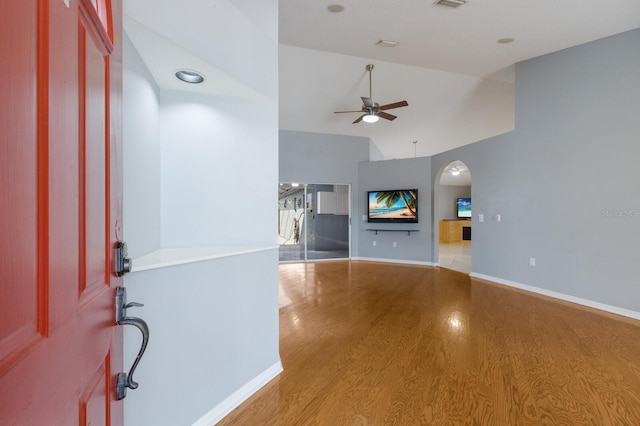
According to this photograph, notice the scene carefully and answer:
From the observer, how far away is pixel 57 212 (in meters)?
0.59

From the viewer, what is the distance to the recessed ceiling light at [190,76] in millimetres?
1989

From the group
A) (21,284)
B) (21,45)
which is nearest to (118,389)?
(21,284)

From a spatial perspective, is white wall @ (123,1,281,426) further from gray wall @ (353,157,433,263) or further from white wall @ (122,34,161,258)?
gray wall @ (353,157,433,263)

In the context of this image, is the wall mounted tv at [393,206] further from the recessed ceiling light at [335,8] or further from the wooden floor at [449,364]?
the recessed ceiling light at [335,8]

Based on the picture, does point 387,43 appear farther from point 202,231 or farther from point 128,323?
point 128,323

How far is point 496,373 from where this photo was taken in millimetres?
2326

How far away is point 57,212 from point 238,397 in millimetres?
1852

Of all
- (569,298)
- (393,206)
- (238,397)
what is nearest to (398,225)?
(393,206)

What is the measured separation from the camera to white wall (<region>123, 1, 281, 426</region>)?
1.58 meters

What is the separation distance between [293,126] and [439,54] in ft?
11.2

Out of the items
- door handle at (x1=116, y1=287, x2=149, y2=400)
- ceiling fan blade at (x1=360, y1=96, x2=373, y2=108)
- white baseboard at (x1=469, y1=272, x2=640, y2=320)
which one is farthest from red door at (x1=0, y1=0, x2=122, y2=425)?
white baseboard at (x1=469, y1=272, x2=640, y2=320)

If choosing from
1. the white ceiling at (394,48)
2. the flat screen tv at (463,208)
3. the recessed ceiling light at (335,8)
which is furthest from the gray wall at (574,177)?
the flat screen tv at (463,208)

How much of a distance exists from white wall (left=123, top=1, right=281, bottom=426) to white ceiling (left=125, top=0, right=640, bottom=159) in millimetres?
193

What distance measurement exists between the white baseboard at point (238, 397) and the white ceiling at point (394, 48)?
2.02 meters
